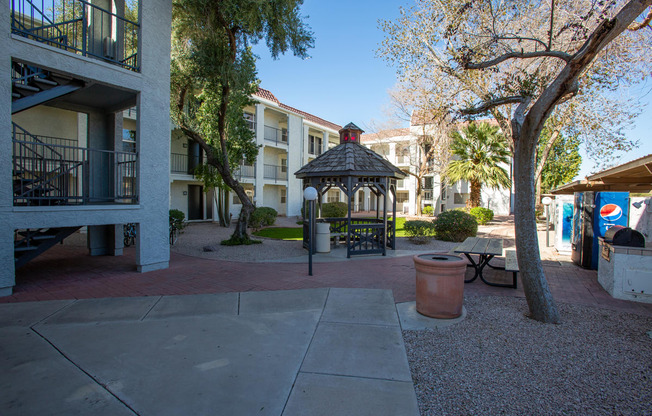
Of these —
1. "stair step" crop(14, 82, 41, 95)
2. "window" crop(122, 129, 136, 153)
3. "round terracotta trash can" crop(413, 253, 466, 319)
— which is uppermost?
"window" crop(122, 129, 136, 153)

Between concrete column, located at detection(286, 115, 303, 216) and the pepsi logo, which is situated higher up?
concrete column, located at detection(286, 115, 303, 216)

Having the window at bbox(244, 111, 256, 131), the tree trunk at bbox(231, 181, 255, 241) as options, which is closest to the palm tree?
the window at bbox(244, 111, 256, 131)

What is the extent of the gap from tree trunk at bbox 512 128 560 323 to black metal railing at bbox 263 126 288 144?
74.6 ft

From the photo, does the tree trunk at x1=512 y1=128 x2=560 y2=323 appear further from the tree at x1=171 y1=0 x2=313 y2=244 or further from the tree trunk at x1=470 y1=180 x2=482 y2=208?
the tree trunk at x1=470 y1=180 x2=482 y2=208

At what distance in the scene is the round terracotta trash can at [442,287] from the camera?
512 cm

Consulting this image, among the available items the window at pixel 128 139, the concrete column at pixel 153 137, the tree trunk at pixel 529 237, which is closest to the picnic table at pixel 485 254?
the tree trunk at pixel 529 237

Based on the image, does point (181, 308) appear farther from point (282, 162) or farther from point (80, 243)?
point (282, 162)

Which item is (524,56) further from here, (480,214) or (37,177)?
(480,214)

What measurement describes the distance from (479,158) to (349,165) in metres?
15.9

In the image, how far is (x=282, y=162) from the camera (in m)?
29.0

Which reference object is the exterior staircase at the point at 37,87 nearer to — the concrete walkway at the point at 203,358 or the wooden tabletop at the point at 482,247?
the concrete walkway at the point at 203,358

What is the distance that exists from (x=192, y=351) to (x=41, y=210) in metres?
4.75

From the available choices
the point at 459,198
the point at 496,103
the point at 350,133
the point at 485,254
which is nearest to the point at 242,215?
the point at 350,133

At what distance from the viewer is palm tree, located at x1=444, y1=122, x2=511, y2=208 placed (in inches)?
871
